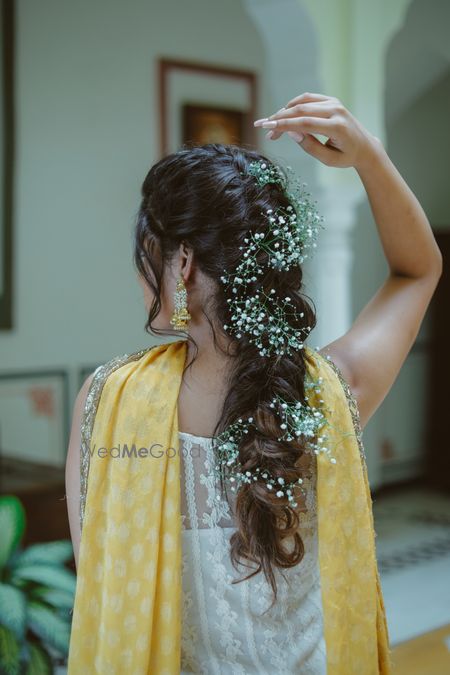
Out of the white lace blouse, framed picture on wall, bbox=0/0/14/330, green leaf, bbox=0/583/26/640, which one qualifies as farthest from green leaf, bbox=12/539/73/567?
framed picture on wall, bbox=0/0/14/330

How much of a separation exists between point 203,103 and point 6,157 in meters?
1.54

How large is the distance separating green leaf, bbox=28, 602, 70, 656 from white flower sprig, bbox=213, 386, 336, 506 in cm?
137

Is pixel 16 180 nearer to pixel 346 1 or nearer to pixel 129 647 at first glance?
pixel 346 1

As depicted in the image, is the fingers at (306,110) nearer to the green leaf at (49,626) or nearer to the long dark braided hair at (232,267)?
the long dark braided hair at (232,267)

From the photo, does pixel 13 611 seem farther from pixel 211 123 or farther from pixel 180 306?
pixel 211 123

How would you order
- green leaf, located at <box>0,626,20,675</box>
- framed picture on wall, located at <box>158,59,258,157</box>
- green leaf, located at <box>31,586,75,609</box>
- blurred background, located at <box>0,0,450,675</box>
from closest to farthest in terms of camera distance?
green leaf, located at <box>0,626,20,675</box>
green leaf, located at <box>31,586,75,609</box>
blurred background, located at <box>0,0,450,675</box>
framed picture on wall, located at <box>158,59,258,157</box>

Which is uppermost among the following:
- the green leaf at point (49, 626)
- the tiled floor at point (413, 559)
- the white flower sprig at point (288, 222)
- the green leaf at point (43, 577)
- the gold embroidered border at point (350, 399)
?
the white flower sprig at point (288, 222)

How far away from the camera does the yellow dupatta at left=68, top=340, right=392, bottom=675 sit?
1.19m

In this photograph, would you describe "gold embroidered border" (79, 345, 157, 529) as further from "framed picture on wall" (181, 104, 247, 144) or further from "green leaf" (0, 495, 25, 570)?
"framed picture on wall" (181, 104, 247, 144)

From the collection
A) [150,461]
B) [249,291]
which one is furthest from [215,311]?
[150,461]

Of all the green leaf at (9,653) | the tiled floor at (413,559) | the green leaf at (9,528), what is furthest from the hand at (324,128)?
the tiled floor at (413,559)

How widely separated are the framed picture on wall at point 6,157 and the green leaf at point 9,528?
116 inches

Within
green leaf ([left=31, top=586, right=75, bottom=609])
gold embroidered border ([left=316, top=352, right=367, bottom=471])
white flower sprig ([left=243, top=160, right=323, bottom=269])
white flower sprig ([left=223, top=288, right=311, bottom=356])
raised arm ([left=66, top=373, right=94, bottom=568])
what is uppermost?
white flower sprig ([left=243, top=160, right=323, bottom=269])

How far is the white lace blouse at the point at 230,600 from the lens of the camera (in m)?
1.22
